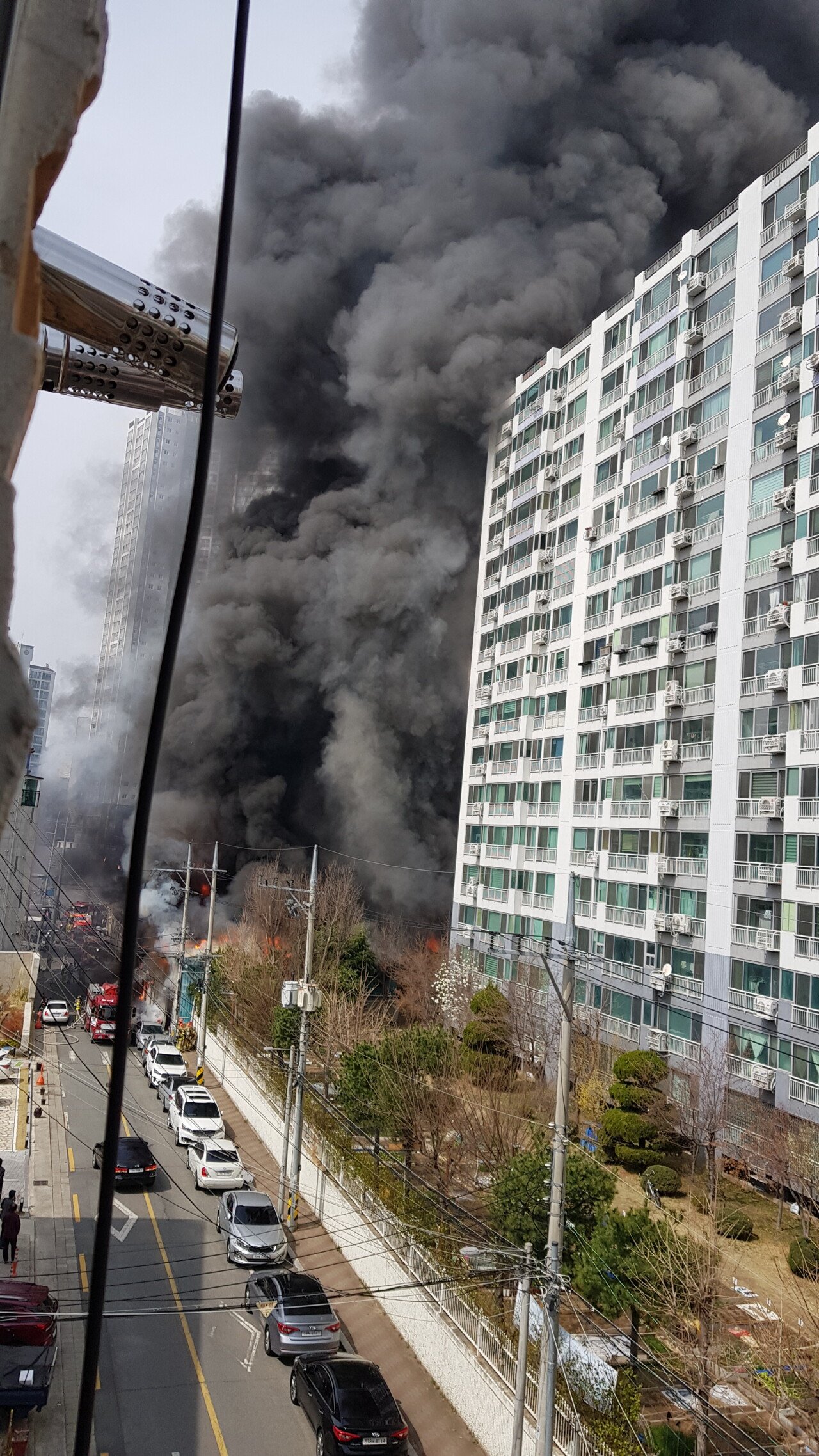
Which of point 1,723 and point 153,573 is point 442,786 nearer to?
point 153,573

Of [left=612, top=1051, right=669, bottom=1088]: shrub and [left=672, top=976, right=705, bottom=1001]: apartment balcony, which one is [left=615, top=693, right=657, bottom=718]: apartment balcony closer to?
[left=672, top=976, right=705, bottom=1001]: apartment balcony

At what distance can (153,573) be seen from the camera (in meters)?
44.0

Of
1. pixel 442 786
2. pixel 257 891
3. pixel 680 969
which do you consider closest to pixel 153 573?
pixel 442 786

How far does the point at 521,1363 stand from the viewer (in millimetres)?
8406

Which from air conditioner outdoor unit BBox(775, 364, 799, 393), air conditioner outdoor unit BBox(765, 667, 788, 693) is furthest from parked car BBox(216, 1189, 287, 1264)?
air conditioner outdoor unit BBox(775, 364, 799, 393)

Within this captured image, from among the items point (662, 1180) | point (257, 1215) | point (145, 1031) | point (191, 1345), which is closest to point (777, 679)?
point (662, 1180)

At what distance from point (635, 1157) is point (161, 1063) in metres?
9.95

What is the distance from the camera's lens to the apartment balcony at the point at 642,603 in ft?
76.8

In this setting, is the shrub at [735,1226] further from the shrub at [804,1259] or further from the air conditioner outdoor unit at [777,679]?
the air conditioner outdoor unit at [777,679]

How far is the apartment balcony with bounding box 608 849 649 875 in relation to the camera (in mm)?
22828

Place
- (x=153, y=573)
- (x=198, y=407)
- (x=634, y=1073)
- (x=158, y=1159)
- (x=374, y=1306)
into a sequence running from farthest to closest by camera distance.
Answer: (x=153, y=573), (x=634, y=1073), (x=158, y=1159), (x=374, y=1306), (x=198, y=407)

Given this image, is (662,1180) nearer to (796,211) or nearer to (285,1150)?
(285,1150)

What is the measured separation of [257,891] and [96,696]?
1000 inches

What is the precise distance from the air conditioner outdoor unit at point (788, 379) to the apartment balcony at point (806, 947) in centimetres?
991
